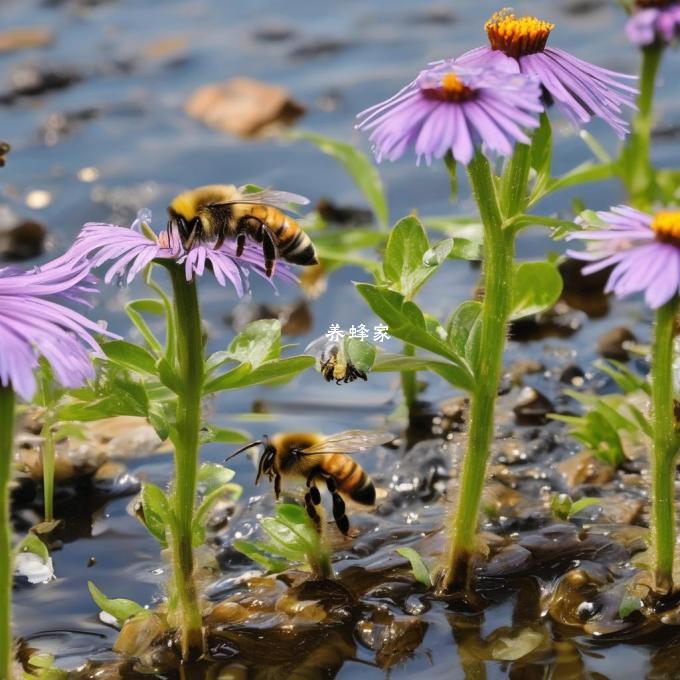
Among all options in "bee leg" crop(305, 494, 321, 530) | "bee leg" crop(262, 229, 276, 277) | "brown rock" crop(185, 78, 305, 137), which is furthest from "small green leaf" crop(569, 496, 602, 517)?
"brown rock" crop(185, 78, 305, 137)

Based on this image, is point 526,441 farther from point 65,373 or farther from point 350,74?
point 350,74

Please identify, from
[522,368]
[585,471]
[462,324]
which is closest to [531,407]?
[522,368]

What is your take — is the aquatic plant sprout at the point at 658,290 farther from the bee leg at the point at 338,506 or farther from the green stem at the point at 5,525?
the green stem at the point at 5,525

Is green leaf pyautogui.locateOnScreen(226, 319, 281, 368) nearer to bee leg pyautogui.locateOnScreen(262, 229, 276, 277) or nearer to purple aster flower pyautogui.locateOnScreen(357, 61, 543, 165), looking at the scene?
bee leg pyautogui.locateOnScreen(262, 229, 276, 277)

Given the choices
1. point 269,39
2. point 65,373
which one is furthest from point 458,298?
point 269,39

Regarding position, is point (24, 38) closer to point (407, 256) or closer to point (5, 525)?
point (407, 256)

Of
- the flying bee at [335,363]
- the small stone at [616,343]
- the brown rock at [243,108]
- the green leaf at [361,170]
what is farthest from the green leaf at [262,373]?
the brown rock at [243,108]

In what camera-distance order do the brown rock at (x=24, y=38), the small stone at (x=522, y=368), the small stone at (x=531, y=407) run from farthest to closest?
the brown rock at (x=24, y=38), the small stone at (x=522, y=368), the small stone at (x=531, y=407)
